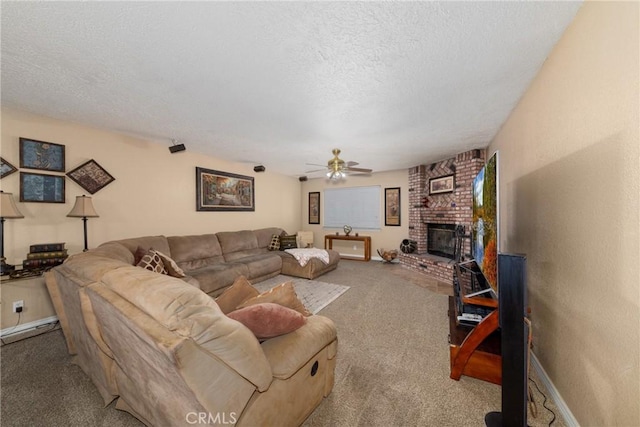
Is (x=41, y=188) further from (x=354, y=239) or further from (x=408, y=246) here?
(x=408, y=246)

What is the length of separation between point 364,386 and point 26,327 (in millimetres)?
3605

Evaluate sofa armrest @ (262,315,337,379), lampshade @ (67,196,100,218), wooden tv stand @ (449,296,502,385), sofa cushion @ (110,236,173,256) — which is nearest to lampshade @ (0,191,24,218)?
lampshade @ (67,196,100,218)

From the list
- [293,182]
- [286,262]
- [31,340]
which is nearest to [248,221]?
[286,262]

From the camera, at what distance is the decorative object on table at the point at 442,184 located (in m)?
4.53

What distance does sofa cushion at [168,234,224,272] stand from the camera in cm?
354

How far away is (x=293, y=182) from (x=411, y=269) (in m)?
3.96

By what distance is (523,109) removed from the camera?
2.16 metres

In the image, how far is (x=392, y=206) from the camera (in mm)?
5918

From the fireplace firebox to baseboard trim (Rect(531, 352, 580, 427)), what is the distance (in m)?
2.92

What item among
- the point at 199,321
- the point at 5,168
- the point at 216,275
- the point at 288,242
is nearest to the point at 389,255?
the point at 288,242

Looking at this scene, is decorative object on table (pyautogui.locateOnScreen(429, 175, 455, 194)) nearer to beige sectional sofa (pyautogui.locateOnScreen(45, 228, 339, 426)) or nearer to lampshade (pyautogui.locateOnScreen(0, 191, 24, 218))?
beige sectional sofa (pyautogui.locateOnScreen(45, 228, 339, 426))

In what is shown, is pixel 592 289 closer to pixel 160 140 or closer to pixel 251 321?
pixel 251 321

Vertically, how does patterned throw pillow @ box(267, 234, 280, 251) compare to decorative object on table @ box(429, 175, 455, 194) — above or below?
below

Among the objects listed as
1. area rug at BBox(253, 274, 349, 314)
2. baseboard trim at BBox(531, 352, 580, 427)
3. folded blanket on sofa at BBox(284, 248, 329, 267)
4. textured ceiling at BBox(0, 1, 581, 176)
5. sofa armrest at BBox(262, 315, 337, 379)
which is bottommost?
area rug at BBox(253, 274, 349, 314)
